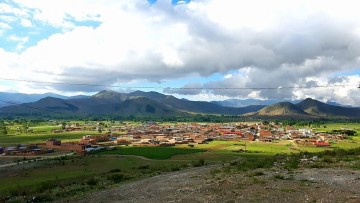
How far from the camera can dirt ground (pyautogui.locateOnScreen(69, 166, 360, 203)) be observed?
17.3 meters

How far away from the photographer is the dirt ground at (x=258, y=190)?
17.3 meters

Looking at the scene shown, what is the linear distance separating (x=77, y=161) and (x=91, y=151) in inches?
732

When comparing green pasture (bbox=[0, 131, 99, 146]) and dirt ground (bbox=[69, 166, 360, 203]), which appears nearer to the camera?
dirt ground (bbox=[69, 166, 360, 203])

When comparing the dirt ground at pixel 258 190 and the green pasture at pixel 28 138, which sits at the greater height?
the dirt ground at pixel 258 190

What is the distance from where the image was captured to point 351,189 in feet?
60.1

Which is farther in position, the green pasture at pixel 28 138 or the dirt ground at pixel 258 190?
the green pasture at pixel 28 138

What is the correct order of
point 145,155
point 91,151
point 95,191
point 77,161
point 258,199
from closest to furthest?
1. point 258,199
2. point 95,191
3. point 77,161
4. point 145,155
5. point 91,151

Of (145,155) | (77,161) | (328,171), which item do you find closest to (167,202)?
(328,171)

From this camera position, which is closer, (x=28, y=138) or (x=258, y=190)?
(x=258, y=190)

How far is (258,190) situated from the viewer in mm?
19250

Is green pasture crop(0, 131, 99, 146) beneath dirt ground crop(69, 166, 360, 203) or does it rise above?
beneath

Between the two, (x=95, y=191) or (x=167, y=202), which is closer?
(x=167, y=202)

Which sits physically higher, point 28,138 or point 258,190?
point 258,190

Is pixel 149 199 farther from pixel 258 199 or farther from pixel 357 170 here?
pixel 357 170
